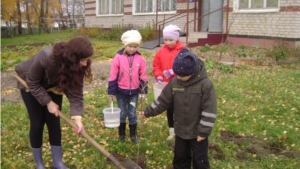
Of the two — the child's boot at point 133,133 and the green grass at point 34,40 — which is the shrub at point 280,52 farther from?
the green grass at point 34,40

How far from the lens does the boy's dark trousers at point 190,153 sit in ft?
10.2

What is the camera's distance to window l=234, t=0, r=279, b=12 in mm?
11992

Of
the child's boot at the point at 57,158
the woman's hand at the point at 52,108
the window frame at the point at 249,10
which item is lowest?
the child's boot at the point at 57,158

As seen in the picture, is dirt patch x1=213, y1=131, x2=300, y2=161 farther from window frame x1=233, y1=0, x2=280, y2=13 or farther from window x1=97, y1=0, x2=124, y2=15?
window x1=97, y1=0, x2=124, y2=15

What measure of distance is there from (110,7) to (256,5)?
11553mm

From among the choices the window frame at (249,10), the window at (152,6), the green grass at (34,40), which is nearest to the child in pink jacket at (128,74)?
the window frame at (249,10)

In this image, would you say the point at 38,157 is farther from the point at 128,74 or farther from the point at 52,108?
the point at 128,74

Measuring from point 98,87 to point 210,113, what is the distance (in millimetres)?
4772

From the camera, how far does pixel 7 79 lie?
823 centimetres

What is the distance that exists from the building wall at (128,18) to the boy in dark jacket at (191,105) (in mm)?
12264

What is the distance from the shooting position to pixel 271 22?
12.0 meters

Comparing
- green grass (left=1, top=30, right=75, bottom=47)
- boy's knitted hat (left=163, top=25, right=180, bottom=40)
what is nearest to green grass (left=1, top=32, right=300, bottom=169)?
boy's knitted hat (left=163, top=25, right=180, bottom=40)

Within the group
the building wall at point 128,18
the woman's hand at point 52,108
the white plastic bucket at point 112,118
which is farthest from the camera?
the building wall at point 128,18

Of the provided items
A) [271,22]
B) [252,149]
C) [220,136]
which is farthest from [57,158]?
[271,22]
